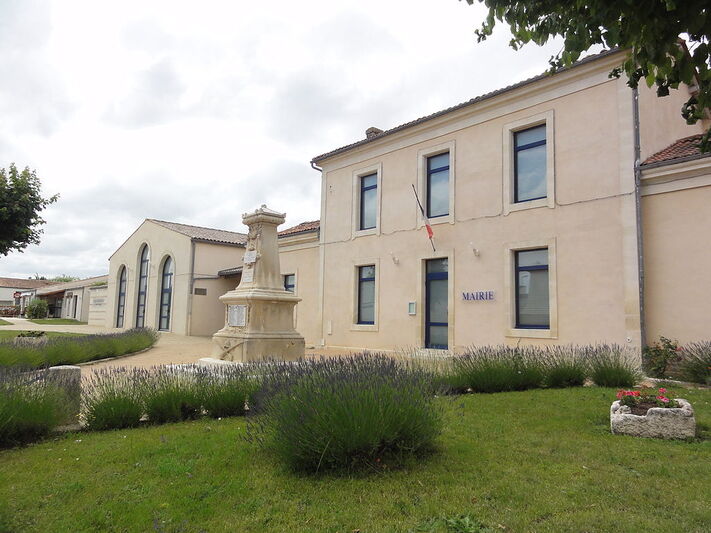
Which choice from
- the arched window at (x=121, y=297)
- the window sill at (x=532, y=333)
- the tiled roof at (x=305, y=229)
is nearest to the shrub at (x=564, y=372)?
the window sill at (x=532, y=333)

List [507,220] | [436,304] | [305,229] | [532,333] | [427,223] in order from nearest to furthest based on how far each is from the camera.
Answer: [532,333], [507,220], [427,223], [436,304], [305,229]

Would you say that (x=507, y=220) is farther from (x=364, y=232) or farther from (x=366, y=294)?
(x=366, y=294)

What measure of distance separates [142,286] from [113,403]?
24.2m

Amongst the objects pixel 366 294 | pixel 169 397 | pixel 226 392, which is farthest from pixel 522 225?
pixel 169 397

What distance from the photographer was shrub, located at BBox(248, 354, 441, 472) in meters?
3.69

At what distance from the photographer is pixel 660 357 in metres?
9.19

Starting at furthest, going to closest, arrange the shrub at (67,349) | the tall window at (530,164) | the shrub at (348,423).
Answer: the tall window at (530,164) < the shrub at (67,349) < the shrub at (348,423)

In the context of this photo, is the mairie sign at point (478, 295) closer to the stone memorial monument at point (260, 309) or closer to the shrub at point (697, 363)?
the shrub at point (697, 363)

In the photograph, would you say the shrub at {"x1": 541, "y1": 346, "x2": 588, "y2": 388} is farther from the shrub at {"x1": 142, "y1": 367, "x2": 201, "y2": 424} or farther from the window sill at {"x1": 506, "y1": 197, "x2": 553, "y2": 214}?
the shrub at {"x1": 142, "y1": 367, "x2": 201, "y2": 424}

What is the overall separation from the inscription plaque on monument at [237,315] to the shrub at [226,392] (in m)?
3.57

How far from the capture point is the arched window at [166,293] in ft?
81.6

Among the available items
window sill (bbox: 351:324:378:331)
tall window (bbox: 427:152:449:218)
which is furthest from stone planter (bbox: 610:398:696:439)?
window sill (bbox: 351:324:378:331)

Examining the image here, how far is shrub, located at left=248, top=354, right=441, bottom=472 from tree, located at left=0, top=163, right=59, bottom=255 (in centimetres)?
950

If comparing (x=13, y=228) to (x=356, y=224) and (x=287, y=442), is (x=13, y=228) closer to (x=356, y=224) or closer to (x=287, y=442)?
(x=356, y=224)
